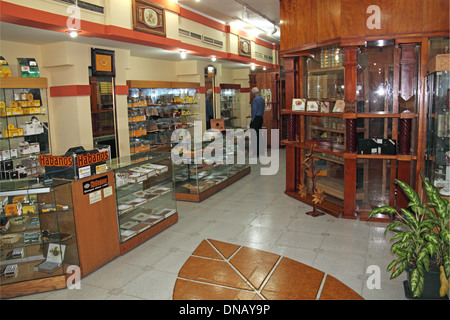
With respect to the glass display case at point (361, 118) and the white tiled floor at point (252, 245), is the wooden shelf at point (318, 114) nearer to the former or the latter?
the glass display case at point (361, 118)

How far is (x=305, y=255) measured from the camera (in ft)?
13.8

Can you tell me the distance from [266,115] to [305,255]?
328 inches

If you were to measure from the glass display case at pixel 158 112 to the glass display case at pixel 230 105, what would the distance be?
1816 mm

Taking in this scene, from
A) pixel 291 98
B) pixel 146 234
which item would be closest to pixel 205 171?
pixel 291 98

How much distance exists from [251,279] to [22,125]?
433 centimetres

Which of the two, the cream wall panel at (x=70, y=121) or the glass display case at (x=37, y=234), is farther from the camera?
the cream wall panel at (x=70, y=121)

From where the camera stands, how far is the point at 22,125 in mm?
5668

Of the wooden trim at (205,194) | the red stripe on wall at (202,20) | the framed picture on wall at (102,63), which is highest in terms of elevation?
the red stripe on wall at (202,20)

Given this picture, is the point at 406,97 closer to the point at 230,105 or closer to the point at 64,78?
the point at 64,78

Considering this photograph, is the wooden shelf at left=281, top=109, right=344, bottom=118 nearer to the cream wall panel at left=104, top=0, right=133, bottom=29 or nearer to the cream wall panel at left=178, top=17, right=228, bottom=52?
the cream wall panel at left=178, top=17, right=228, bottom=52

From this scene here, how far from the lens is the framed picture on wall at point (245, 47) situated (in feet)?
35.2

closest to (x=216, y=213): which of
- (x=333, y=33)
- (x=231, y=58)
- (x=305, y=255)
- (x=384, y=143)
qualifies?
(x=305, y=255)

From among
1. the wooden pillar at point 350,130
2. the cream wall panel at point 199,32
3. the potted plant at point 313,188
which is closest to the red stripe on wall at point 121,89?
the cream wall panel at point 199,32

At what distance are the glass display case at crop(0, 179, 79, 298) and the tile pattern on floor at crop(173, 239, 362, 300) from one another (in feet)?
4.07
